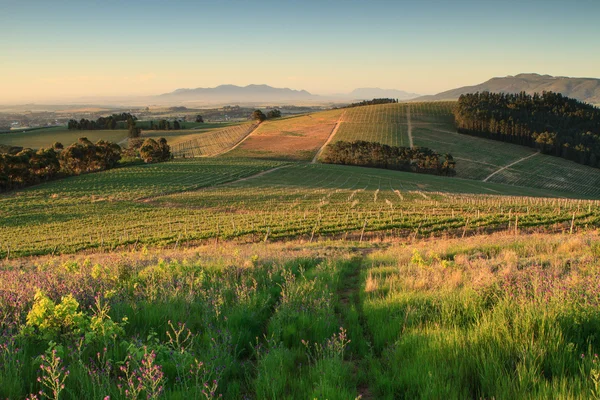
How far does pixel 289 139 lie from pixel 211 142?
28.8 meters

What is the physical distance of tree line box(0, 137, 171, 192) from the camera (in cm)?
7119

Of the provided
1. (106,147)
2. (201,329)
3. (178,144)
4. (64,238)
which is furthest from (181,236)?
(178,144)

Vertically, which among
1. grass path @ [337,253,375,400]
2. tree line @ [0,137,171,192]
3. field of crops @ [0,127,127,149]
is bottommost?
tree line @ [0,137,171,192]

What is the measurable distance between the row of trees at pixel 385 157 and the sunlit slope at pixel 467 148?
23.1 feet

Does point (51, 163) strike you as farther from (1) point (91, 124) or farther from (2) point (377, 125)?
(1) point (91, 124)

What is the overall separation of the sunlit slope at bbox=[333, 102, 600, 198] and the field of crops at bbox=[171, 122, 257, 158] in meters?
35.2

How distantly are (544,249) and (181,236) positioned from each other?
1106 inches

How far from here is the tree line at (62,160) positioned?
71.2 m

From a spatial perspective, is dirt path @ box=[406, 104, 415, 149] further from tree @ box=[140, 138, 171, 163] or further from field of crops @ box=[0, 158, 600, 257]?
tree @ box=[140, 138, 171, 163]

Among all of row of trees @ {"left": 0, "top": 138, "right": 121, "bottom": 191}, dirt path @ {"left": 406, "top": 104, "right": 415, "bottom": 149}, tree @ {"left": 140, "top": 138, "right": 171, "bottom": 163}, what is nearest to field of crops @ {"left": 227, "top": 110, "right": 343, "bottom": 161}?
tree @ {"left": 140, "top": 138, "right": 171, "bottom": 163}

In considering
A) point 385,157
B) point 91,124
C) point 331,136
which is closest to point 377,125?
point 331,136

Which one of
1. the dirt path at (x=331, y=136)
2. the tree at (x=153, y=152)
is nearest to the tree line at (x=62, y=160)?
the tree at (x=153, y=152)

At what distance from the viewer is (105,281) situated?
8.11 meters

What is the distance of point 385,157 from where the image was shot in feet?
331
